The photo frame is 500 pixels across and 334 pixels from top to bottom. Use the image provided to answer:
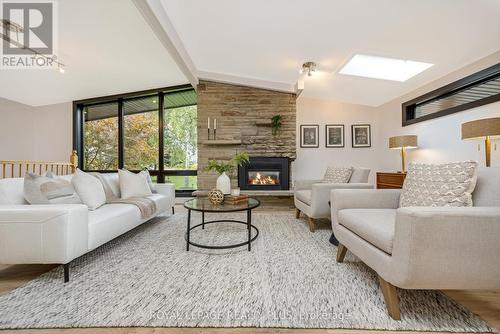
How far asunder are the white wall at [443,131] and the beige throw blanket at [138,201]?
3.92 metres

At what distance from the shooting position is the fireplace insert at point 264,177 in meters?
4.38

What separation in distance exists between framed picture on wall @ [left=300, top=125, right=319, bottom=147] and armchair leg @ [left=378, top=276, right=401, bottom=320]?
3702mm

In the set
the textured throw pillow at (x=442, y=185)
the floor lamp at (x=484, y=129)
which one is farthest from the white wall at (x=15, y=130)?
the floor lamp at (x=484, y=129)

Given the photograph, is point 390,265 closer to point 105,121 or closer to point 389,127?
point 389,127

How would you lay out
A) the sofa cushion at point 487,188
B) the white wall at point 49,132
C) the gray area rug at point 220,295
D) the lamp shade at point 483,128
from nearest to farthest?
the gray area rug at point 220,295 → the sofa cushion at point 487,188 → the lamp shade at point 483,128 → the white wall at point 49,132

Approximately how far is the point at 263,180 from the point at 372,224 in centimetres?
304

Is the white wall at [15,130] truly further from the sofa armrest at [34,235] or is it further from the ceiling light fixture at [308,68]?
the ceiling light fixture at [308,68]

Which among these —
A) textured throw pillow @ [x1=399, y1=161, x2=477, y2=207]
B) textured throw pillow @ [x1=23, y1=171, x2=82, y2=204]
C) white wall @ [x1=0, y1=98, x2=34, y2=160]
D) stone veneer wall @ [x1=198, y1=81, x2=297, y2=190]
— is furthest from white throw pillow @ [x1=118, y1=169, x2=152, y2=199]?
white wall @ [x1=0, y1=98, x2=34, y2=160]

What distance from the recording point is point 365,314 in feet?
3.99

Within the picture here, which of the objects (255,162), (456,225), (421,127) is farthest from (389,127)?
(456,225)

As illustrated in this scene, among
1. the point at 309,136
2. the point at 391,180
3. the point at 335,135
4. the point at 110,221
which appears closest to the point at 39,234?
the point at 110,221

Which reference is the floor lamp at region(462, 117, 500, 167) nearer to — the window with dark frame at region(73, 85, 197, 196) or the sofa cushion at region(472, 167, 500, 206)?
the sofa cushion at region(472, 167, 500, 206)

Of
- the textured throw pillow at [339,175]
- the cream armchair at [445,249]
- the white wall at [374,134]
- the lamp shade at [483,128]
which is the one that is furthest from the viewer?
the white wall at [374,134]

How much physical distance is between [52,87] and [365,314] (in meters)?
6.28
